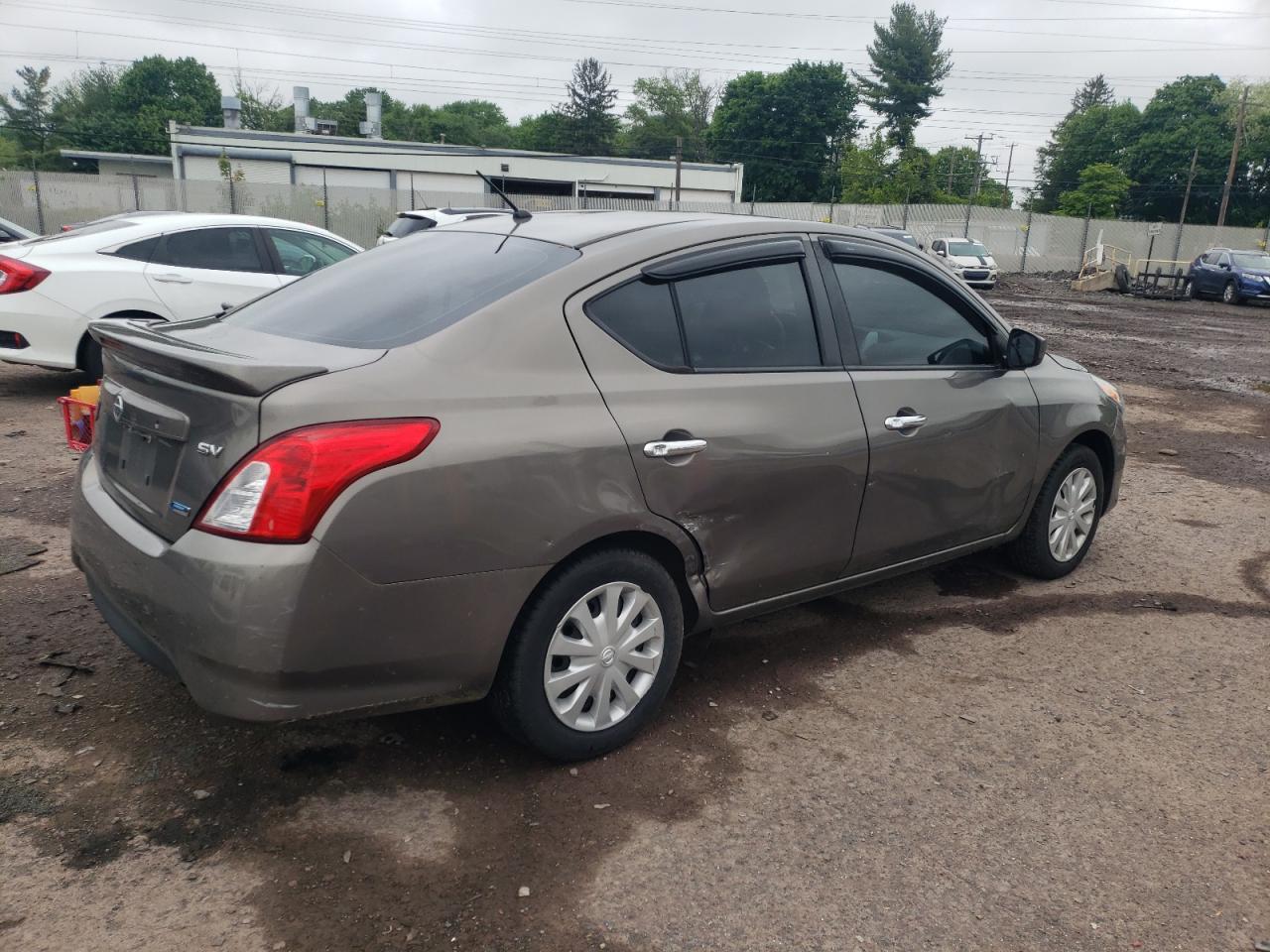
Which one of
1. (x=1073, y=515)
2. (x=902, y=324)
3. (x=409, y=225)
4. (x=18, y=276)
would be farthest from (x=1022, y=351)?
(x=409, y=225)

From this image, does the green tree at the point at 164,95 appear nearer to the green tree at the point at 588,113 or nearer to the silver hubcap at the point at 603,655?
the green tree at the point at 588,113

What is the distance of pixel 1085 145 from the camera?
8144 centimetres

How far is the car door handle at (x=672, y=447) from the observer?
10.2ft

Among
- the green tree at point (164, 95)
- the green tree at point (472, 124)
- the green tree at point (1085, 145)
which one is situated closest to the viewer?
the green tree at point (1085, 145)

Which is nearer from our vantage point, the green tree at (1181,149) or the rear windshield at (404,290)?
the rear windshield at (404,290)

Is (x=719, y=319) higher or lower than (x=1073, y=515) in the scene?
higher

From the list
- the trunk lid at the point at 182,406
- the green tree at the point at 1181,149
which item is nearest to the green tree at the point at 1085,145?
the green tree at the point at 1181,149

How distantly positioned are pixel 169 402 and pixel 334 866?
1.34 metres

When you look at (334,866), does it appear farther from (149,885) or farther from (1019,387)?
(1019,387)

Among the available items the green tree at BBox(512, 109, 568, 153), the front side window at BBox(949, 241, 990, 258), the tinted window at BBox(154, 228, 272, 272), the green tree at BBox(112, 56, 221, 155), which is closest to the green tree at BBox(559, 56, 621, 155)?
the green tree at BBox(512, 109, 568, 153)

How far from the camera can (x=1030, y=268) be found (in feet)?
139

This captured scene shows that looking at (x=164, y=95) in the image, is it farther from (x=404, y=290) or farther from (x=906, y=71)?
(x=404, y=290)

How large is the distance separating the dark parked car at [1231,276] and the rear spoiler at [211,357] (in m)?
31.4

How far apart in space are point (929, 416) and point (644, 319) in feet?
4.54
